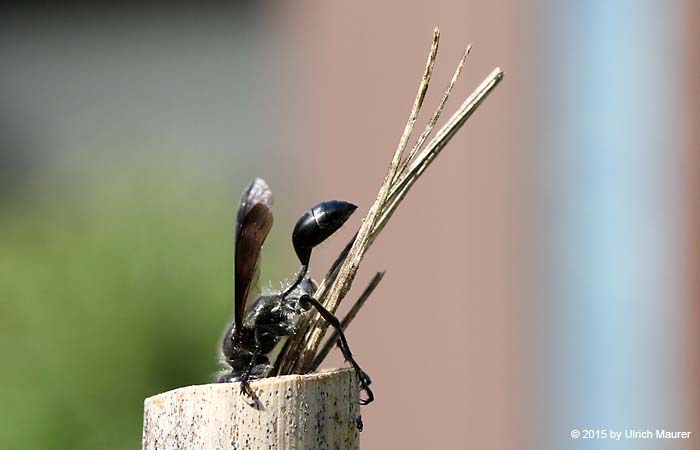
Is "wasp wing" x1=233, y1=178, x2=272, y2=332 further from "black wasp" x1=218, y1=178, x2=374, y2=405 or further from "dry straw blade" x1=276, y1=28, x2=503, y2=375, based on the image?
"dry straw blade" x1=276, y1=28, x2=503, y2=375

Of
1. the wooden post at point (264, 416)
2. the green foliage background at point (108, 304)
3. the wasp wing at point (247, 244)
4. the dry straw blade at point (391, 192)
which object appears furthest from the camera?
the green foliage background at point (108, 304)

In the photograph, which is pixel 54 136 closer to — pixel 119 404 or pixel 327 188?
pixel 327 188

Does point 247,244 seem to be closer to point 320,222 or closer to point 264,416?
point 320,222

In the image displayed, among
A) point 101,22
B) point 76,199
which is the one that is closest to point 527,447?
point 76,199

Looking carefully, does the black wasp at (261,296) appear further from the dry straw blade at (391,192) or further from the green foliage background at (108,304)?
the green foliage background at (108,304)

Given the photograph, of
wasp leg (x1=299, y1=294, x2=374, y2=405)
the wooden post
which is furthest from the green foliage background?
the wooden post

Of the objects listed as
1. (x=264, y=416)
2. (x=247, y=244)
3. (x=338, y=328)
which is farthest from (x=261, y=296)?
(x=264, y=416)

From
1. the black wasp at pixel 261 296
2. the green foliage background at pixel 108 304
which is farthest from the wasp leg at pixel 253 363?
the green foliage background at pixel 108 304
